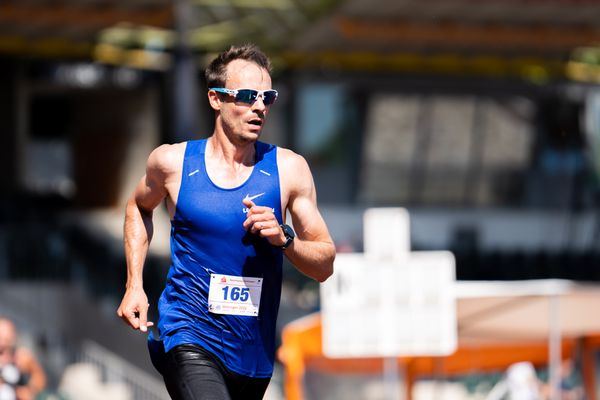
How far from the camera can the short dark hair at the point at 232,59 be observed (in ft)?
18.9

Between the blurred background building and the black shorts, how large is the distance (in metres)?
17.5

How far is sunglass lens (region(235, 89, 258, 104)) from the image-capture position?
563cm

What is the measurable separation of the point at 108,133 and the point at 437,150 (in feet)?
28.1

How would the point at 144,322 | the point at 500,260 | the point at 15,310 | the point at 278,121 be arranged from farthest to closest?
the point at 278,121 → the point at 500,260 → the point at 15,310 → the point at 144,322

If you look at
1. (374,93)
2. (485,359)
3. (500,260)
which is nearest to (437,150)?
(374,93)

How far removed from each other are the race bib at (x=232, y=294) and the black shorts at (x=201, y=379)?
0.19 m

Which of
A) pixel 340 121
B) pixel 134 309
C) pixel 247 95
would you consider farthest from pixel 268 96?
pixel 340 121

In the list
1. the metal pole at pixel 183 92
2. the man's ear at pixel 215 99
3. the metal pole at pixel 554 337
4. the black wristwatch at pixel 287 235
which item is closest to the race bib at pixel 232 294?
the black wristwatch at pixel 287 235

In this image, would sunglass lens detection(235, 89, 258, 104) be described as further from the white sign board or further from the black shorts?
the white sign board

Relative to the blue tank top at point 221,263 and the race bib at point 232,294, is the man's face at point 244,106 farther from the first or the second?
the race bib at point 232,294

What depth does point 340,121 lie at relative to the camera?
112 ft

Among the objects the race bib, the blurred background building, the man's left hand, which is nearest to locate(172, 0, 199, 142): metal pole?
the blurred background building

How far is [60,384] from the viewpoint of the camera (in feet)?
65.5

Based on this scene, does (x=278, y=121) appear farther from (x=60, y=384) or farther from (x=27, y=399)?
(x=27, y=399)
